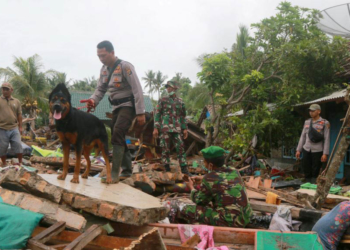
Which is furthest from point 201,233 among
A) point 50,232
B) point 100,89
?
point 100,89

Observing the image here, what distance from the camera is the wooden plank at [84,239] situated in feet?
9.59

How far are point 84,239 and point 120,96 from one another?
2444 mm

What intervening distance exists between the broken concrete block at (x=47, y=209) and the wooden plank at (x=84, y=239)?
26 cm

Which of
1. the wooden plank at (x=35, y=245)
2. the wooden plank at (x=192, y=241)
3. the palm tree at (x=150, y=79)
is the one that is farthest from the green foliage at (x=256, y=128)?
the palm tree at (x=150, y=79)

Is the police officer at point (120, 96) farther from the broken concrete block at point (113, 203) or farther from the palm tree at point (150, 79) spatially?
the palm tree at point (150, 79)

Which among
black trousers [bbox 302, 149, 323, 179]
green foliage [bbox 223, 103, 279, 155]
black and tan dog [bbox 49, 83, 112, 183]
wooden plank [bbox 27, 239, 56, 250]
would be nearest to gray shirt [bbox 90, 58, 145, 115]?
black and tan dog [bbox 49, 83, 112, 183]

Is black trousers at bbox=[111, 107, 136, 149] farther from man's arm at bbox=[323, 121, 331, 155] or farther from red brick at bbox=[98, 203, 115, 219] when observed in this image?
man's arm at bbox=[323, 121, 331, 155]

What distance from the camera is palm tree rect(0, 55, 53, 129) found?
2634 cm

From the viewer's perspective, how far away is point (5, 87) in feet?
23.3

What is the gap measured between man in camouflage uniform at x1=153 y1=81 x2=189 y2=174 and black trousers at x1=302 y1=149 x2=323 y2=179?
2980 mm

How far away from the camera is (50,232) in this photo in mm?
3215

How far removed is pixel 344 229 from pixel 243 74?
8.71 m

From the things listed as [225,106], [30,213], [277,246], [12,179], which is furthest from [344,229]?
[225,106]

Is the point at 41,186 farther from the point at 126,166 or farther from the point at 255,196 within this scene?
the point at 255,196
